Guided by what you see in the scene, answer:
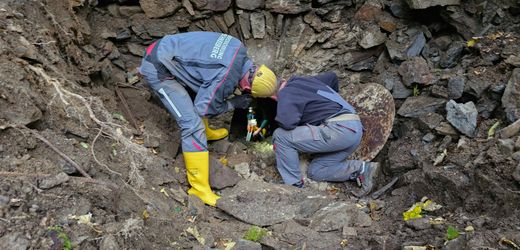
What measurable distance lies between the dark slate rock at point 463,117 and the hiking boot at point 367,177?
2.79 feet

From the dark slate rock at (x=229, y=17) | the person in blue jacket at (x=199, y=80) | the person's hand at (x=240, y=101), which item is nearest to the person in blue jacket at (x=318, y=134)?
the person in blue jacket at (x=199, y=80)

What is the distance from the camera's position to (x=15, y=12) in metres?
4.09

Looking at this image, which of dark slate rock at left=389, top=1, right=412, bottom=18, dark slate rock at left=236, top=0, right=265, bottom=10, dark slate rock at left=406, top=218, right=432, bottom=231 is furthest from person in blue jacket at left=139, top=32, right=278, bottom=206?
dark slate rock at left=389, top=1, right=412, bottom=18

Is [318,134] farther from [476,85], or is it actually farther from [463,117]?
[476,85]

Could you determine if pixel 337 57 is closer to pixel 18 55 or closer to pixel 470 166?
pixel 470 166

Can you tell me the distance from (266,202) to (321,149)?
886mm

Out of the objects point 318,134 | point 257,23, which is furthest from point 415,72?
point 257,23

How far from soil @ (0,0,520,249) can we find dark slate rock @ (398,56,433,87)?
0.59 feet

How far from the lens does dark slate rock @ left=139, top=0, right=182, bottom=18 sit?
18.5 feet

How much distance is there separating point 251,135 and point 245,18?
1542 mm

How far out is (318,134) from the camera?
468cm

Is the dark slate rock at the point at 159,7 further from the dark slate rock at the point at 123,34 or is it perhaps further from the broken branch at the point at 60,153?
the broken branch at the point at 60,153

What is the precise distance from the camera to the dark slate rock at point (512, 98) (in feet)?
14.2

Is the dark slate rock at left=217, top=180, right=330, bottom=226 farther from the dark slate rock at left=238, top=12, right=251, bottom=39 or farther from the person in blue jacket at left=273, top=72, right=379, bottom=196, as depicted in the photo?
the dark slate rock at left=238, top=12, right=251, bottom=39
